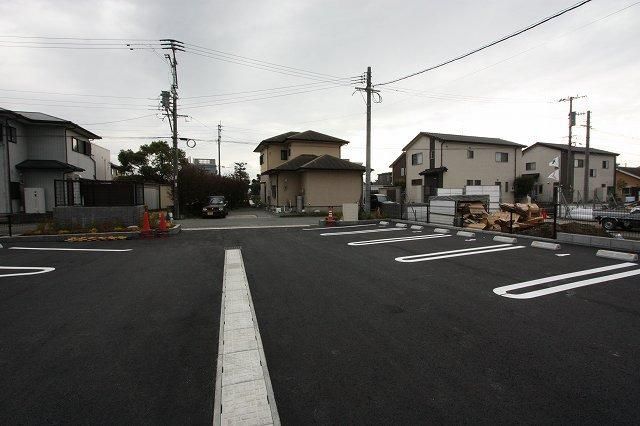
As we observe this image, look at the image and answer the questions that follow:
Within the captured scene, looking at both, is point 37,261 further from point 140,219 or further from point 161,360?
point 161,360

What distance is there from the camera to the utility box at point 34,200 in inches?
773

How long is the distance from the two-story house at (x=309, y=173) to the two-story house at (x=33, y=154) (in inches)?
543

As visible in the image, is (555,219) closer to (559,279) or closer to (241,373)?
(559,279)

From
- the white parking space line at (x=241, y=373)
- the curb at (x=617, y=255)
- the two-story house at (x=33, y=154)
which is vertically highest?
the two-story house at (x=33, y=154)

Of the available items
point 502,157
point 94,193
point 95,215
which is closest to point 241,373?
point 95,215

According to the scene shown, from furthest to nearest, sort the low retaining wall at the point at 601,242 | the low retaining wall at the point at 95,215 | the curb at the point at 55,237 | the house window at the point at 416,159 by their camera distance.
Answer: the house window at the point at 416,159, the low retaining wall at the point at 95,215, the curb at the point at 55,237, the low retaining wall at the point at 601,242

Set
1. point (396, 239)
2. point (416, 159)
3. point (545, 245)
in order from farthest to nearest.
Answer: point (416, 159)
point (396, 239)
point (545, 245)

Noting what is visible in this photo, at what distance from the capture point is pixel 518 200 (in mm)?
34469

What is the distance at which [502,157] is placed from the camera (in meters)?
34.0

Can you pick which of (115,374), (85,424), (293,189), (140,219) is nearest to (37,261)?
(140,219)

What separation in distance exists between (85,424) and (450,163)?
33.0 metres

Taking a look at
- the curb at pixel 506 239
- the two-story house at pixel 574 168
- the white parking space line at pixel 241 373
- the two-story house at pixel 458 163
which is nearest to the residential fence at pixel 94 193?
the white parking space line at pixel 241 373

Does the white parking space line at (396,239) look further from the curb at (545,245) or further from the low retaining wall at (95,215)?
the low retaining wall at (95,215)

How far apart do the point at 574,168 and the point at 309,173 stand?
103 feet
